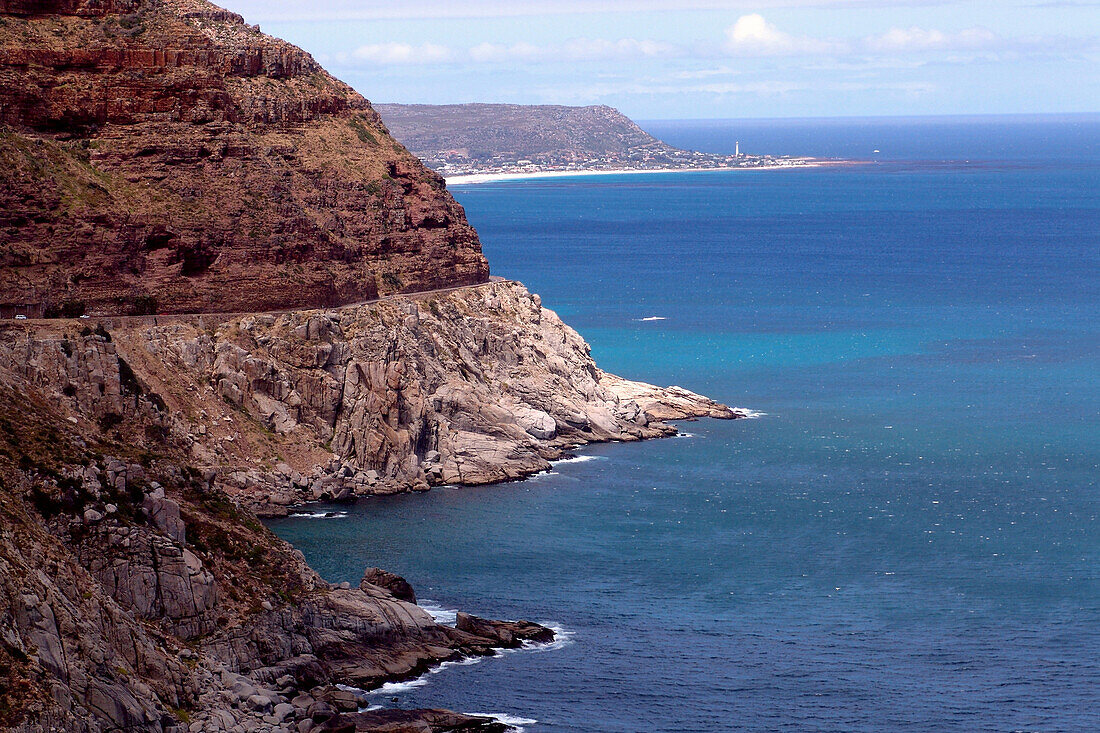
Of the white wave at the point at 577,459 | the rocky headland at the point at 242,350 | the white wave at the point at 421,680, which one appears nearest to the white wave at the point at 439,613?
the rocky headland at the point at 242,350

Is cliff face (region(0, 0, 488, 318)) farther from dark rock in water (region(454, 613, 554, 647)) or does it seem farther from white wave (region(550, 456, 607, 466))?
dark rock in water (region(454, 613, 554, 647))

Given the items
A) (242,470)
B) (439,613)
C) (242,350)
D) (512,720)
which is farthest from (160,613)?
(242,350)

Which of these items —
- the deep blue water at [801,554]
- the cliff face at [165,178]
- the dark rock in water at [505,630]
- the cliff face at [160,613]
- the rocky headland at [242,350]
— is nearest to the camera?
the cliff face at [160,613]

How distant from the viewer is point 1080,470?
103812mm

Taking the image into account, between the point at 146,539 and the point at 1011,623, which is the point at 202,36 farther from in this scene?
the point at 1011,623

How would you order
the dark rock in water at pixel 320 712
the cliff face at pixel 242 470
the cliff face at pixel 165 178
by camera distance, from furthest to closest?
the cliff face at pixel 165 178 < the dark rock in water at pixel 320 712 < the cliff face at pixel 242 470

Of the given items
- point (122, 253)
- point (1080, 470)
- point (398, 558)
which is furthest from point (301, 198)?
point (1080, 470)

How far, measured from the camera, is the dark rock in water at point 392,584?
7500cm

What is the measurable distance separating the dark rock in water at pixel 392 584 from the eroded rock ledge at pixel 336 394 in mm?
20548

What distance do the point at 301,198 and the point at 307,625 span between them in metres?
54.2

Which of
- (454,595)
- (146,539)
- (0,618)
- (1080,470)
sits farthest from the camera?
(1080,470)

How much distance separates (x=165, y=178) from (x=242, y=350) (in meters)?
12.4

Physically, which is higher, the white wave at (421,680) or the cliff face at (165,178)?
the cliff face at (165,178)

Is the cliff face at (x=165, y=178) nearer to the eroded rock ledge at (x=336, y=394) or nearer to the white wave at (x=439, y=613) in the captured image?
the eroded rock ledge at (x=336, y=394)
